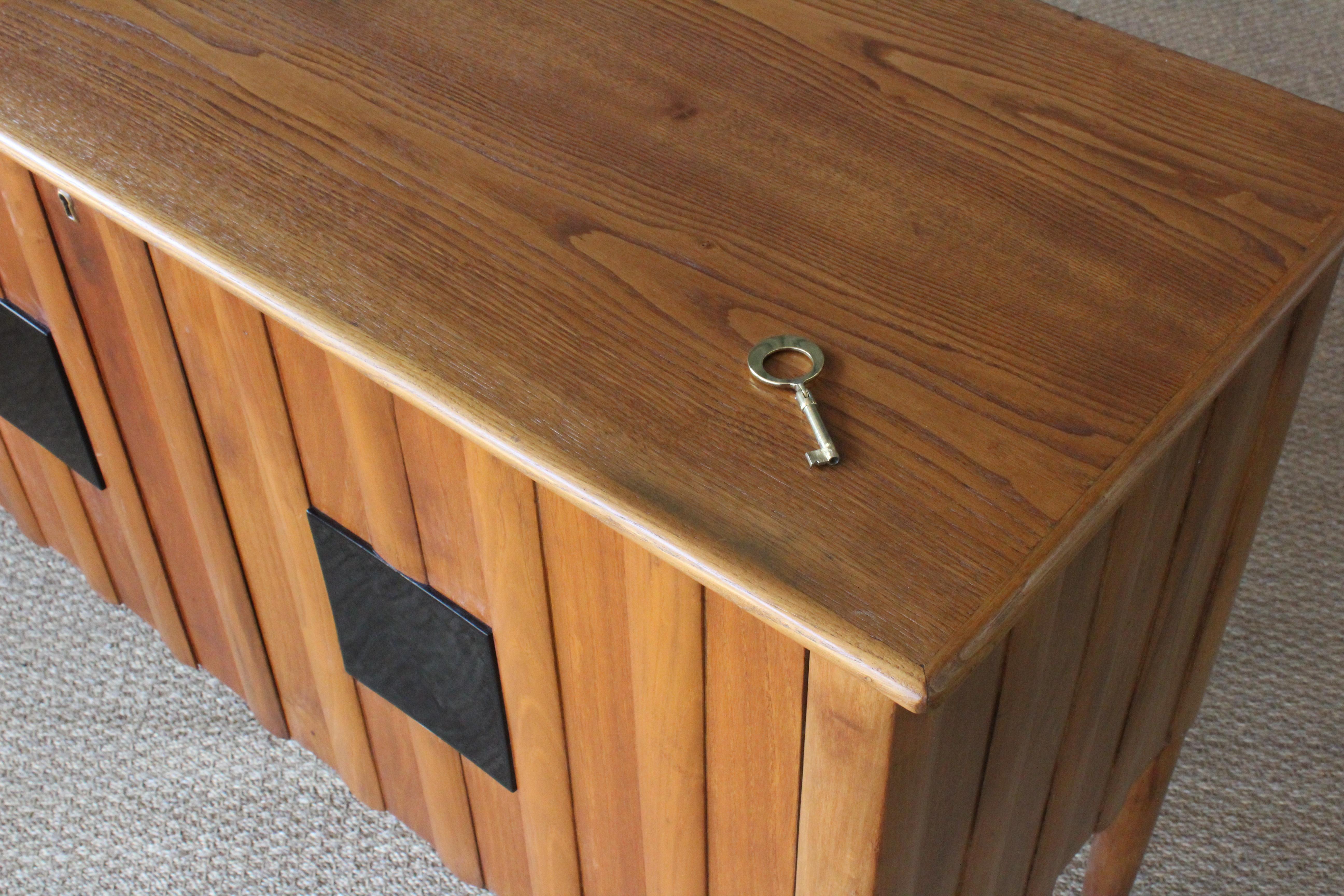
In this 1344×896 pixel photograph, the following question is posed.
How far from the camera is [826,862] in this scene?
79 cm

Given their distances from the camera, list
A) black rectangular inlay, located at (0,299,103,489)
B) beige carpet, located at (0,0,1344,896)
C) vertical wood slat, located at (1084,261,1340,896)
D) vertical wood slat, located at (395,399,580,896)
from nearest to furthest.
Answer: vertical wood slat, located at (395,399,580,896) < vertical wood slat, located at (1084,261,1340,896) < black rectangular inlay, located at (0,299,103,489) < beige carpet, located at (0,0,1344,896)

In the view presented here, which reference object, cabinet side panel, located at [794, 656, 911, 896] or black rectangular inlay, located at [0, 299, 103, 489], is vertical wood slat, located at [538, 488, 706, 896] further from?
black rectangular inlay, located at [0, 299, 103, 489]

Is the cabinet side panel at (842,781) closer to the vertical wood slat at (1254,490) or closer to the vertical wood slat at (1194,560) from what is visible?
the vertical wood slat at (1194,560)

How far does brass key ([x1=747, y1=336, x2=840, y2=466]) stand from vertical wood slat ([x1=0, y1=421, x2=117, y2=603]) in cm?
94

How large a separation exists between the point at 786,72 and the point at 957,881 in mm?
580

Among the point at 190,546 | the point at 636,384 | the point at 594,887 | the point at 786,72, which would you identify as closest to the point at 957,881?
the point at 594,887

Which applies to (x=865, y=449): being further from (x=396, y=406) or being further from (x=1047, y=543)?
(x=396, y=406)

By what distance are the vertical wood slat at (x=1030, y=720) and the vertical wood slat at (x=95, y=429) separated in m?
0.81

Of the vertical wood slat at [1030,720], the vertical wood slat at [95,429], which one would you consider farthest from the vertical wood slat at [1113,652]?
the vertical wood slat at [95,429]

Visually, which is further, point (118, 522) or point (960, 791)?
point (118, 522)

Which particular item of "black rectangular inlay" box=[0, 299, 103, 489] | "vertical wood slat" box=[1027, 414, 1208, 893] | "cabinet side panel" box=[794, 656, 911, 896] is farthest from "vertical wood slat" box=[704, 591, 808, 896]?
"black rectangular inlay" box=[0, 299, 103, 489]

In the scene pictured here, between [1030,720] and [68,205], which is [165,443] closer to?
[68,205]

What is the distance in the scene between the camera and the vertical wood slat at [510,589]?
853 mm

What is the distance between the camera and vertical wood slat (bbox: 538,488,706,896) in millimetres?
790
